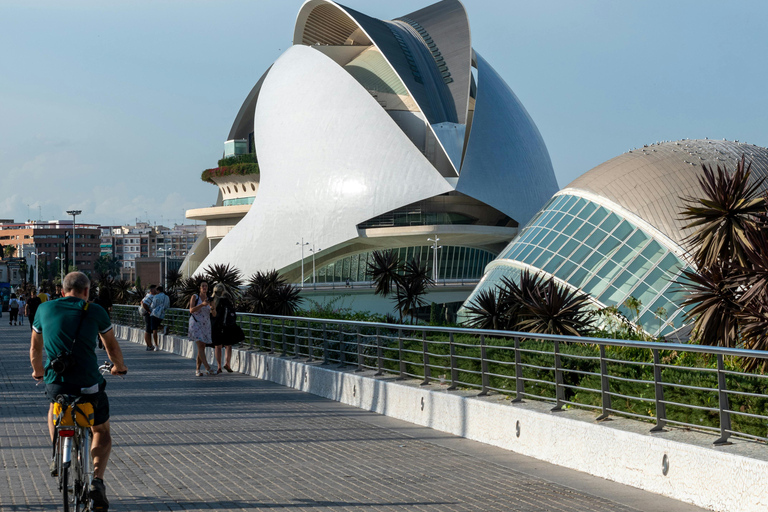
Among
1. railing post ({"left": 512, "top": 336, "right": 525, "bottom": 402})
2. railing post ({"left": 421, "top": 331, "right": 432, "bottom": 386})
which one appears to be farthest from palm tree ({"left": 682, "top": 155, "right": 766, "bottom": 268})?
railing post ({"left": 421, "top": 331, "right": 432, "bottom": 386})

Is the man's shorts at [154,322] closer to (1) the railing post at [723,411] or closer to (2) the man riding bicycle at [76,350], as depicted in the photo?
(2) the man riding bicycle at [76,350]

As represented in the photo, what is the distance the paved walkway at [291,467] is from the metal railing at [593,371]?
30.6 inches

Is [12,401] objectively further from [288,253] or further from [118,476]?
[288,253]

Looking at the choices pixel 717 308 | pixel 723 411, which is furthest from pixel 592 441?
pixel 717 308

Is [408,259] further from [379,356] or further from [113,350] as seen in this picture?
[113,350]

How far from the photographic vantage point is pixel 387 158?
6156 cm

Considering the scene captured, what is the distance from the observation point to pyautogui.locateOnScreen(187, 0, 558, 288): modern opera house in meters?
61.8

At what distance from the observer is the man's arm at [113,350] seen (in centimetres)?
616

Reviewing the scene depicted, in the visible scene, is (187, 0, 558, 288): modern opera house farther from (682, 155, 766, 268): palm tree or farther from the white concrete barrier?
the white concrete barrier

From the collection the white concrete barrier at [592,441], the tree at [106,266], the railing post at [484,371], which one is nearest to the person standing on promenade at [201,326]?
the white concrete barrier at [592,441]

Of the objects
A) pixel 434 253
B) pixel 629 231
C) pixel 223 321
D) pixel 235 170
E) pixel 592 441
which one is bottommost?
pixel 592 441

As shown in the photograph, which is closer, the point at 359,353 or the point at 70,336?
the point at 70,336

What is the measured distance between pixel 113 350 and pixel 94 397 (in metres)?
0.48

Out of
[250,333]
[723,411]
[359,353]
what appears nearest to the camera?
[723,411]
